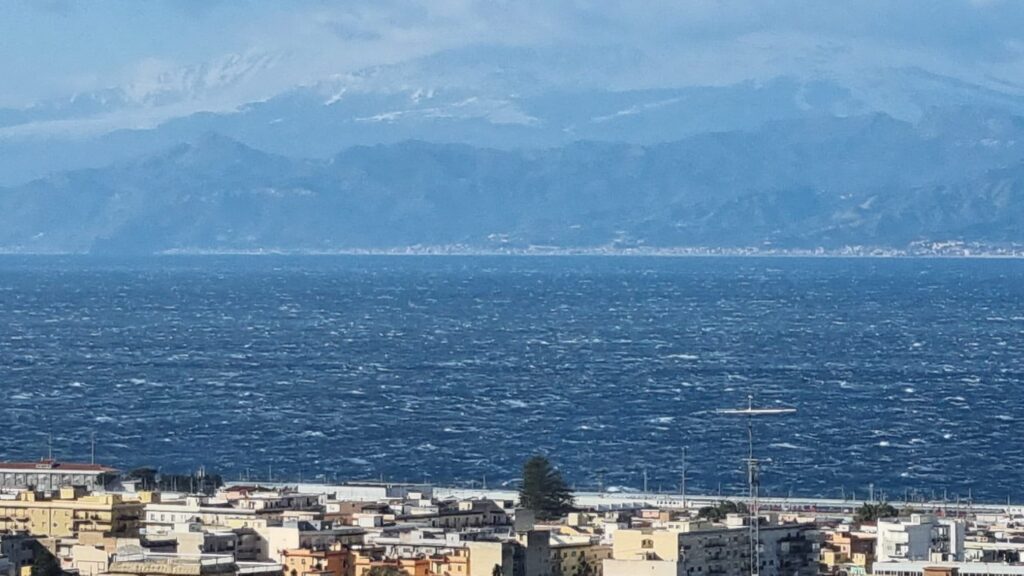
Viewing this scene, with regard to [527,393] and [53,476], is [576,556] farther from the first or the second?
[527,393]

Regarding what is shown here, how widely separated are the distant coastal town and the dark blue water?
22082 millimetres

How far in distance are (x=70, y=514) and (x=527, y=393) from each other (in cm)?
6212

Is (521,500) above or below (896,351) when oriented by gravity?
below

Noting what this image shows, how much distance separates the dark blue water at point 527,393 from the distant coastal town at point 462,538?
869 inches

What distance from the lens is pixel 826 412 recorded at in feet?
367

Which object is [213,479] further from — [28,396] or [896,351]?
[896,351]

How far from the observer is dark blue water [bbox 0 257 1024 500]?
95.2 meters

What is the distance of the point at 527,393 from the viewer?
12200 cm

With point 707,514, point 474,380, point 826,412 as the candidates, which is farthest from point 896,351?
point 707,514

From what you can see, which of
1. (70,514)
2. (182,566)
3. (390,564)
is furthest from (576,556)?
(70,514)

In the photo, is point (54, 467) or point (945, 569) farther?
point (54, 467)

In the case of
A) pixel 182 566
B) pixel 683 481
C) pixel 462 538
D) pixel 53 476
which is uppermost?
pixel 683 481

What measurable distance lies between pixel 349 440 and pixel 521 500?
3388cm

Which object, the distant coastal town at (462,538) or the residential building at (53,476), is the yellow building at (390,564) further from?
the residential building at (53,476)
